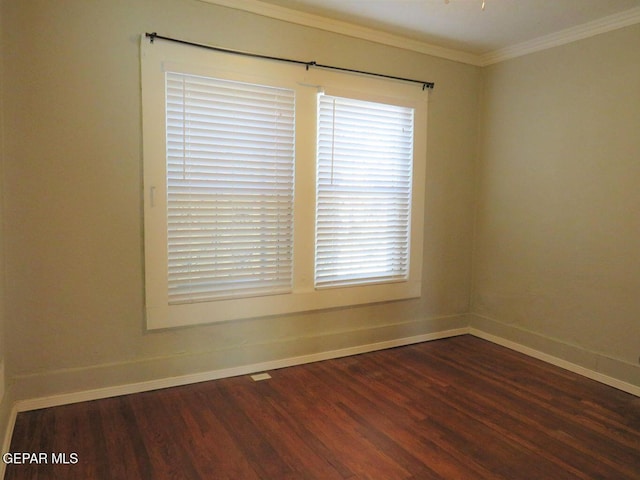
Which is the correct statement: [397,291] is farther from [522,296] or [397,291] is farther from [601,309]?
[601,309]

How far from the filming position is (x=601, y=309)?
336cm

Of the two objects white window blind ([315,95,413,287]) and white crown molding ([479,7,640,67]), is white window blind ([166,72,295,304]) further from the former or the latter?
white crown molding ([479,7,640,67])

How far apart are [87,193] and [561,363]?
3.75 m

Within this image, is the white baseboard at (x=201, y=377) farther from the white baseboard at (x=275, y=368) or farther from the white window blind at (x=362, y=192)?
the white window blind at (x=362, y=192)

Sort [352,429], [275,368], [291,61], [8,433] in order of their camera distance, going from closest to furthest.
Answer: [8,433], [352,429], [291,61], [275,368]

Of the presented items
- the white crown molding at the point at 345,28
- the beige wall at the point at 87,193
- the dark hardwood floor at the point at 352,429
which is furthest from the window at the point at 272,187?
the dark hardwood floor at the point at 352,429

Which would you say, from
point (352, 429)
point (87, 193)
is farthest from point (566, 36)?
point (87, 193)

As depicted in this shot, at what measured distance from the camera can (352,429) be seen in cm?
255

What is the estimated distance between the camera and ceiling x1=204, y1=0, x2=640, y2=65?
305 centimetres

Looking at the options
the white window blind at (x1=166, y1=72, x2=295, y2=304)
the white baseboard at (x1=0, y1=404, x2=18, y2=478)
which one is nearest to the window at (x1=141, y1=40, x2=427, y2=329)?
the white window blind at (x1=166, y1=72, x2=295, y2=304)

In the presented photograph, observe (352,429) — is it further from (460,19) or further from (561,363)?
(460,19)

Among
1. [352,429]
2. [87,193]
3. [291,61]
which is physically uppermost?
[291,61]

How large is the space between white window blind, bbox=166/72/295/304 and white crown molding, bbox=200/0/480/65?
20.8 inches

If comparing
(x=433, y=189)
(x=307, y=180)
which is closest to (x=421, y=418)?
(x=307, y=180)
